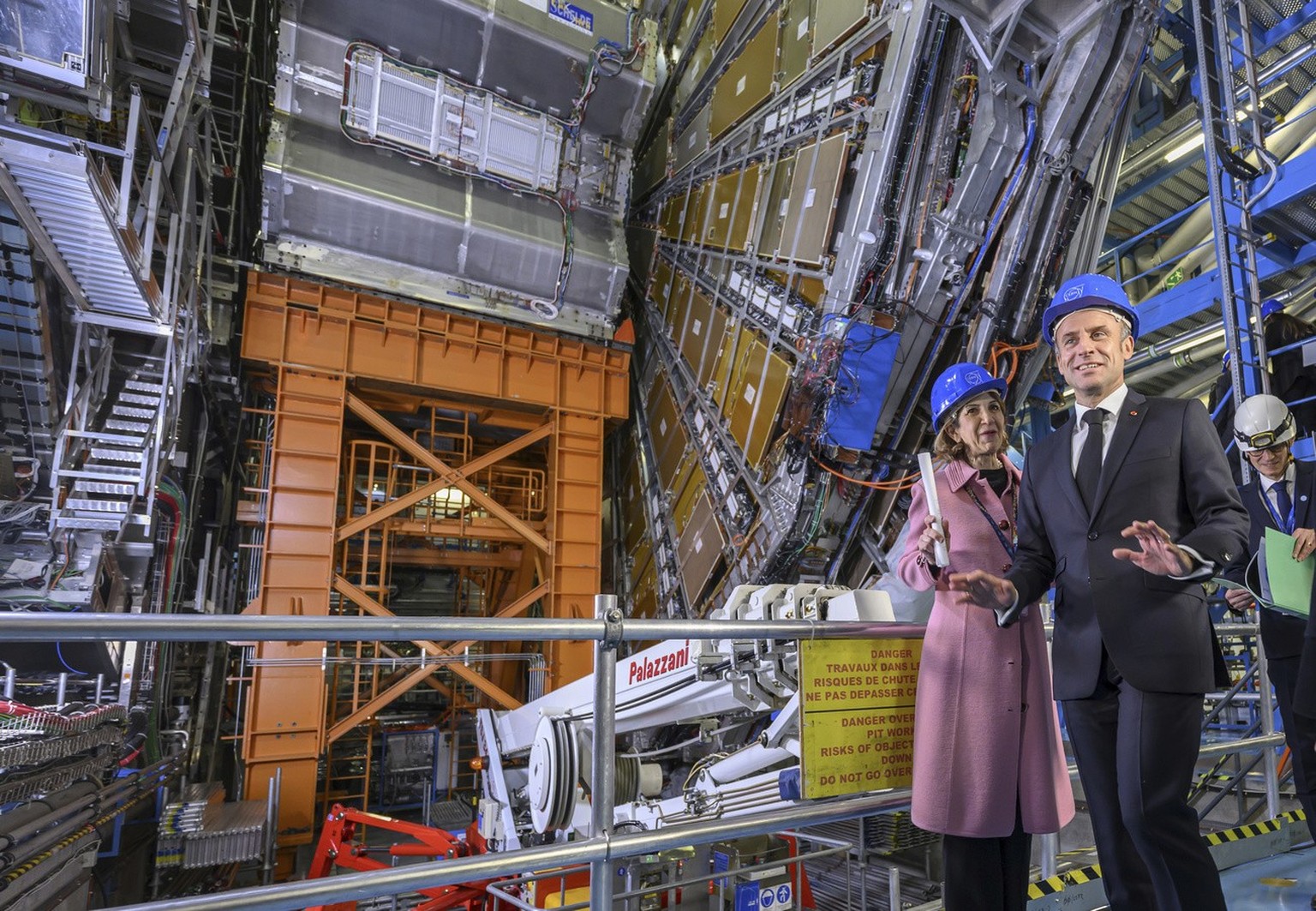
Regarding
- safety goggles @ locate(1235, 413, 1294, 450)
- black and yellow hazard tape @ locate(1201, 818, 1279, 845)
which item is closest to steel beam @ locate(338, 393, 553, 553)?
black and yellow hazard tape @ locate(1201, 818, 1279, 845)

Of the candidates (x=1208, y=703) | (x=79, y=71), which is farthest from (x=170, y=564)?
(x=1208, y=703)

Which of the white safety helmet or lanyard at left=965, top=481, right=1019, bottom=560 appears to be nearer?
lanyard at left=965, top=481, right=1019, bottom=560

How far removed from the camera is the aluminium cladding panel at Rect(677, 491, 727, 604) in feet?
28.0

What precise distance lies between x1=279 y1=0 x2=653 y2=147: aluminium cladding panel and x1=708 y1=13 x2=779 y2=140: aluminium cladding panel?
5.20 feet

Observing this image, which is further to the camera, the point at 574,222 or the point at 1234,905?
the point at 574,222

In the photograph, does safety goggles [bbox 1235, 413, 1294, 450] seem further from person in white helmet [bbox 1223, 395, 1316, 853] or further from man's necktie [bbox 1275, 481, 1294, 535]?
man's necktie [bbox 1275, 481, 1294, 535]

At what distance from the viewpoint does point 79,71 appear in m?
4.76

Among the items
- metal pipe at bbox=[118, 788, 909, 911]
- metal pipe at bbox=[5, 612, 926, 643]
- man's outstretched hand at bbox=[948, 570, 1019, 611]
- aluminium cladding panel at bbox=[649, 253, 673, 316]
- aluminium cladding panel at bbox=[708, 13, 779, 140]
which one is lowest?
metal pipe at bbox=[118, 788, 909, 911]

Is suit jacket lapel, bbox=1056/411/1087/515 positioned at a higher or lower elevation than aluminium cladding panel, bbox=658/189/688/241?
lower

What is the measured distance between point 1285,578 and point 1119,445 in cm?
83

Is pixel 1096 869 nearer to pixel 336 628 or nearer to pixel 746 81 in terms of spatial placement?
pixel 336 628

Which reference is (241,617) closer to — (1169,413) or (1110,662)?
(1110,662)

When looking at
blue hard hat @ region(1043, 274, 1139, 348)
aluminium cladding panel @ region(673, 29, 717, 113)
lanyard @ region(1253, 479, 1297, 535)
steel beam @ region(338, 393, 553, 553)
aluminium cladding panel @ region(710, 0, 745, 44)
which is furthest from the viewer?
aluminium cladding panel @ region(673, 29, 717, 113)

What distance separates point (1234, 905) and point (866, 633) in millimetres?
2008
